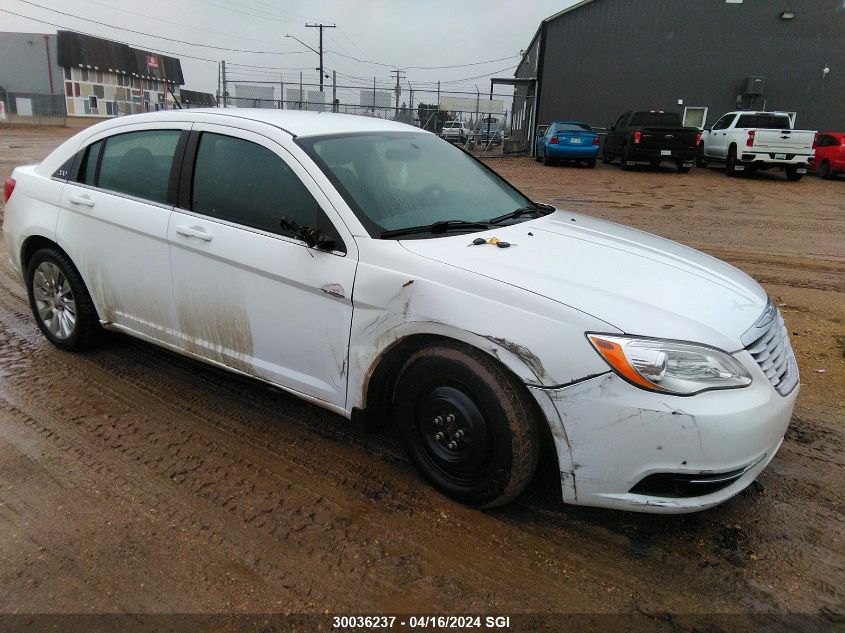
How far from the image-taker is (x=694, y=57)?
2523 cm

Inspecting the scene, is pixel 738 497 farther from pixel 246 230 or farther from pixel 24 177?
pixel 24 177

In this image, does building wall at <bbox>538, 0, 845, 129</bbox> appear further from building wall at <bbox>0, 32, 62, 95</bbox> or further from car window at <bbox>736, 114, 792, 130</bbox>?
building wall at <bbox>0, 32, 62, 95</bbox>

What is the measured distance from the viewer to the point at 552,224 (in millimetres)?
3566

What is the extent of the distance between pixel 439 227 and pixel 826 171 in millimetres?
20022

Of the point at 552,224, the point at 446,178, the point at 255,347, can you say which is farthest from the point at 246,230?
the point at 552,224

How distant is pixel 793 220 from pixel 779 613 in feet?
34.6

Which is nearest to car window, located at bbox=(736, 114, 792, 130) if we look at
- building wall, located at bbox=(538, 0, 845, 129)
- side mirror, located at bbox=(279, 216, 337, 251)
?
building wall, located at bbox=(538, 0, 845, 129)

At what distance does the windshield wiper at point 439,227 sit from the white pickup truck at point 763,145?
16887 millimetres

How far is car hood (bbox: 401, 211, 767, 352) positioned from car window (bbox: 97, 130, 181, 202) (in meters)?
1.78

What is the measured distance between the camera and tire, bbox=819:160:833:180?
18519 millimetres

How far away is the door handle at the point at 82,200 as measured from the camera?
405cm

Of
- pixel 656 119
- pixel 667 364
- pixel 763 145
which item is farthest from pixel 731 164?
pixel 667 364

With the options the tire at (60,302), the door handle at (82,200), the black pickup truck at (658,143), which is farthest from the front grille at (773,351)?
the black pickup truck at (658,143)

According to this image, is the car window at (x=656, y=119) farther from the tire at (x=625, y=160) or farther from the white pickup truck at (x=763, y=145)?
the white pickup truck at (x=763, y=145)
